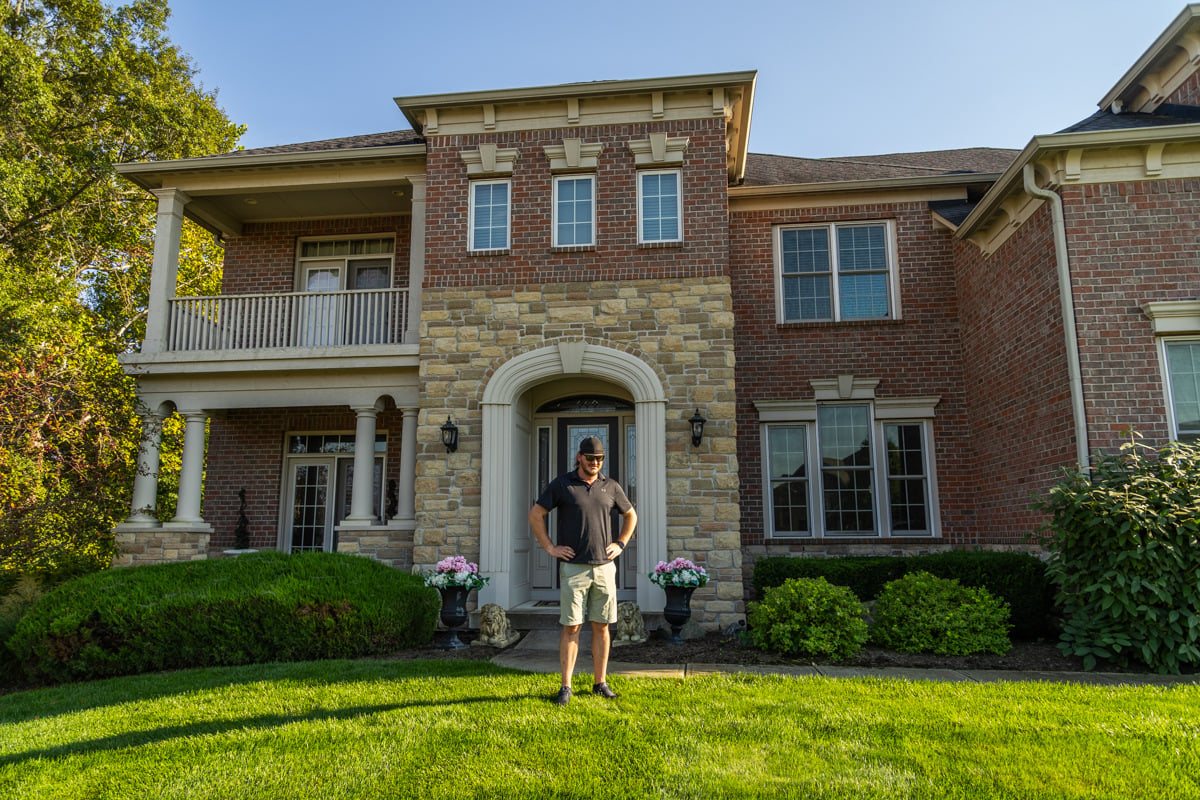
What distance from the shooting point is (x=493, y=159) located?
1027 cm

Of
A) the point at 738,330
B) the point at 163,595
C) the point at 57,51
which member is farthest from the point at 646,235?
the point at 57,51

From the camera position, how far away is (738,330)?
11.8 metres

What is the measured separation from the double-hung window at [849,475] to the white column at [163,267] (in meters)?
9.19

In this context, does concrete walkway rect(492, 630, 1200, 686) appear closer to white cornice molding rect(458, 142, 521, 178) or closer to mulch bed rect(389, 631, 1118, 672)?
mulch bed rect(389, 631, 1118, 672)

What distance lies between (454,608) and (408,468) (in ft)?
9.95

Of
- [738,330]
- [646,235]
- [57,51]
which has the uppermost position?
[57,51]

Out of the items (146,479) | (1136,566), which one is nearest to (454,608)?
(146,479)

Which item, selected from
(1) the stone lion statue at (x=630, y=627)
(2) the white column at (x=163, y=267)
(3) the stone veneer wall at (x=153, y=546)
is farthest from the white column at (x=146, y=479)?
(1) the stone lion statue at (x=630, y=627)

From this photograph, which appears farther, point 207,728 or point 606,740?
point 207,728

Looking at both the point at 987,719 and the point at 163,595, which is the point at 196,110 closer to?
the point at 163,595

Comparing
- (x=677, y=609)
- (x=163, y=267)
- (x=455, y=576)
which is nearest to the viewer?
(x=677, y=609)

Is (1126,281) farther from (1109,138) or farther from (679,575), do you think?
(679,575)

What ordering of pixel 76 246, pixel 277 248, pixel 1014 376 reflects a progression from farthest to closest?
pixel 76 246 < pixel 277 248 < pixel 1014 376

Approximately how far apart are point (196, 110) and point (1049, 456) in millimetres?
21850
